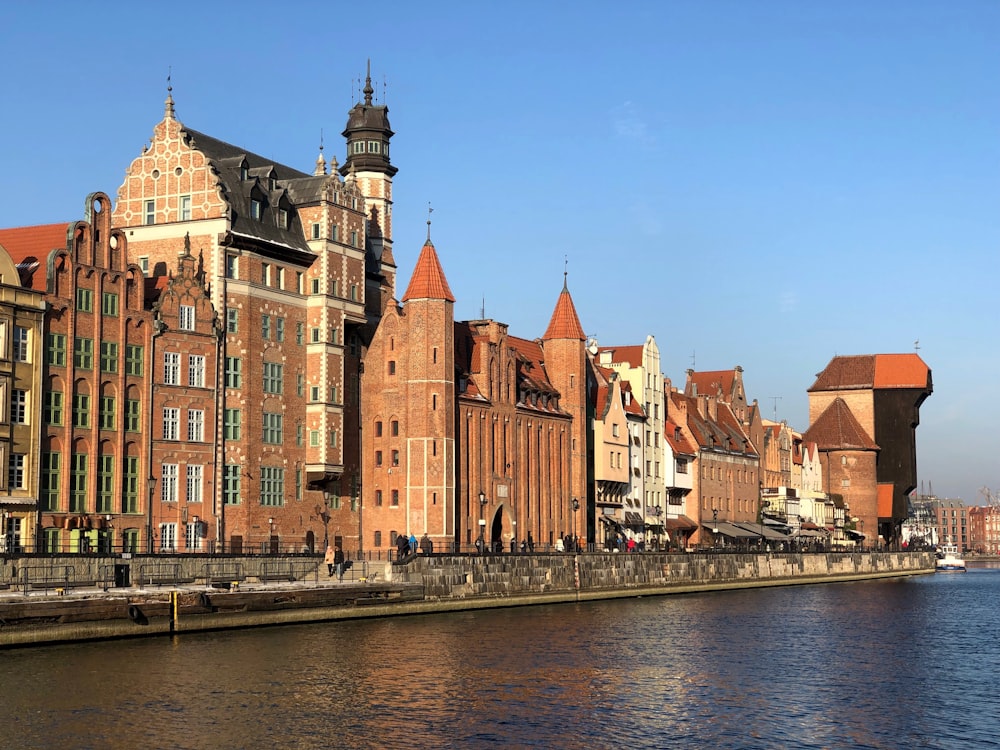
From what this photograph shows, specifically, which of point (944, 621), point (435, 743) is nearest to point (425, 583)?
point (944, 621)

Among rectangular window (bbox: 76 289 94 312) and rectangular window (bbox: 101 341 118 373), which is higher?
rectangular window (bbox: 76 289 94 312)

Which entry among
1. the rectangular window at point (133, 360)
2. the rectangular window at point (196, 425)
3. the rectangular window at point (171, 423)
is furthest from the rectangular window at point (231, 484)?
the rectangular window at point (133, 360)

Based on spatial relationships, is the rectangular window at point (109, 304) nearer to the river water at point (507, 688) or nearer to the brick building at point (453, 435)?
the river water at point (507, 688)

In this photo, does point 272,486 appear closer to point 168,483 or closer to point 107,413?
point 168,483

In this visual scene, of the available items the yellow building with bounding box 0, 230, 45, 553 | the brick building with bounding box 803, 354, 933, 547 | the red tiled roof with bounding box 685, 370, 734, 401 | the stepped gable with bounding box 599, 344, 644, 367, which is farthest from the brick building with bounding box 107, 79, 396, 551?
the brick building with bounding box 803, 354, 933, 547

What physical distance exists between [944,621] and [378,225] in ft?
161

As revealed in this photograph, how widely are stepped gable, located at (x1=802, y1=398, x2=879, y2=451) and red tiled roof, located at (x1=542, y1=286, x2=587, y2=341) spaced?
7893 centimetres

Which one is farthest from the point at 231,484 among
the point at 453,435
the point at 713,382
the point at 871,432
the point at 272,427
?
the point at 871,432

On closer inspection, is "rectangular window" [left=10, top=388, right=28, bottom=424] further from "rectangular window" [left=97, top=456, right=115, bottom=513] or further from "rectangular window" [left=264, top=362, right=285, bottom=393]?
"rectangular window" [left=264, top=362, right=285, bottom=393]

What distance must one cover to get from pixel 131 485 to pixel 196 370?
26.5 ft

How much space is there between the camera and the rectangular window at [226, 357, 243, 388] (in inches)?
3425

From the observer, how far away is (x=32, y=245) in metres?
81.8

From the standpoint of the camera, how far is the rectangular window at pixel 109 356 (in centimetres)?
7862

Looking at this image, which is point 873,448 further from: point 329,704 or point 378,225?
point 329,704
